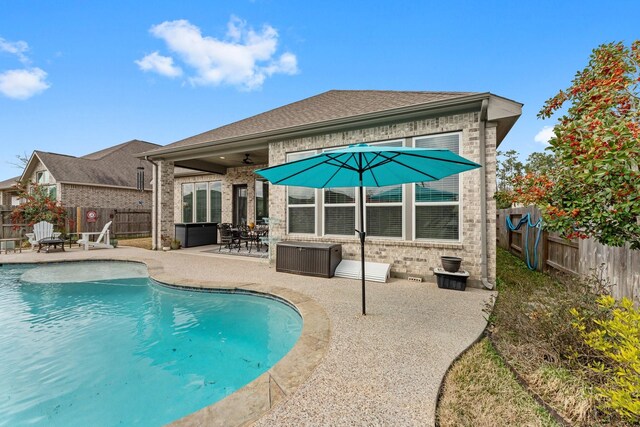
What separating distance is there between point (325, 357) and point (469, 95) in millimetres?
5220

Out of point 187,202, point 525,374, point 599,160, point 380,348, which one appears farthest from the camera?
point 187,202

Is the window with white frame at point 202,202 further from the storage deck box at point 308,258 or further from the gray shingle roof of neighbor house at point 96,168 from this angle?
the storage deck box at point 308,258

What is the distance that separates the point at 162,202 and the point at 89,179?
9.69m

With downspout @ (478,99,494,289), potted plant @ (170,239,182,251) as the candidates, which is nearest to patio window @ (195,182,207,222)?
potted plant @ (170,239,182,251)

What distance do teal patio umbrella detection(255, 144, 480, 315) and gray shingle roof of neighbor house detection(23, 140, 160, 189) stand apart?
1347 cm

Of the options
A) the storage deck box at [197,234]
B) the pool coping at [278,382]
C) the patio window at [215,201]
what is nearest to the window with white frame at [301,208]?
the pool coping at [278,382]

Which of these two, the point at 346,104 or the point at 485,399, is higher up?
the point at 346,104

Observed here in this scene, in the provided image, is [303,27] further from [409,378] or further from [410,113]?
[409,378]

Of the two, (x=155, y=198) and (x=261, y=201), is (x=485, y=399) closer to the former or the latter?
(x=261, y=201)

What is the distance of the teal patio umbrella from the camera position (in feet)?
11.3

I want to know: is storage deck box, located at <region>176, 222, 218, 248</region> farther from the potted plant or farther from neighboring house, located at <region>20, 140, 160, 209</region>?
neighboring house, located at <region>20, 140, 160, 209</region>

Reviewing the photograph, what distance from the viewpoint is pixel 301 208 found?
7.56 meters

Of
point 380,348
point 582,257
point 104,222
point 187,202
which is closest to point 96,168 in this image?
point 104,222

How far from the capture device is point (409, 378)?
2465mm
